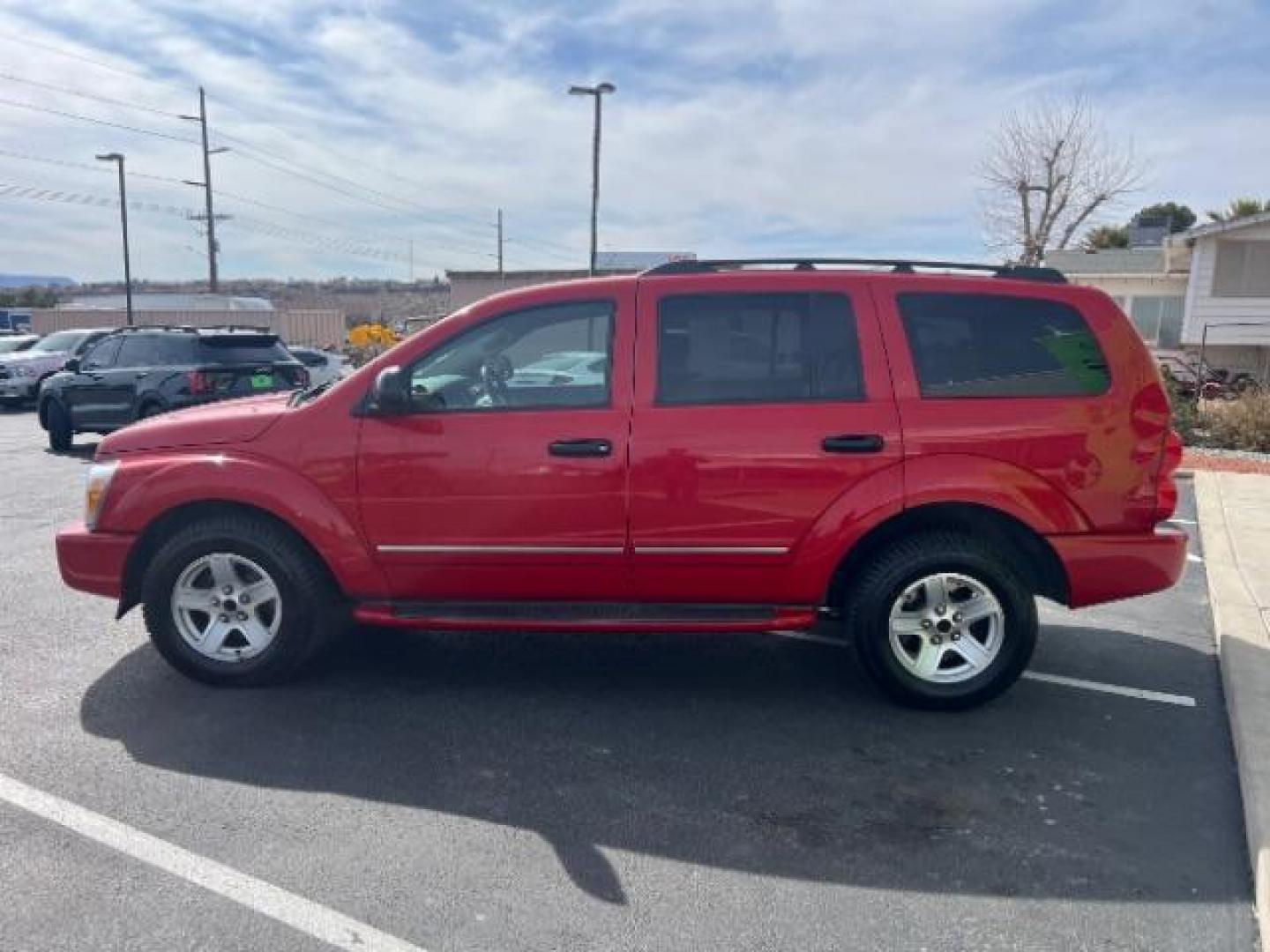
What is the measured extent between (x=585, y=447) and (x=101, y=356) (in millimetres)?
11010

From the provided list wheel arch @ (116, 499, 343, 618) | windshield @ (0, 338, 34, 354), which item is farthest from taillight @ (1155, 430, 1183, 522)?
windshield @ (0, 338, 34, 354)

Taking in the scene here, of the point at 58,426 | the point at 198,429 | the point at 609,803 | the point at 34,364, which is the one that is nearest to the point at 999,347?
the point at 609,803

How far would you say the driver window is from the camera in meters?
4.21

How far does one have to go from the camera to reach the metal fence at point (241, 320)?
39812 millimetres

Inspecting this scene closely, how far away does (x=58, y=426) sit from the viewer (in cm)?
1270

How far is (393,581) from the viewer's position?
4355 mm

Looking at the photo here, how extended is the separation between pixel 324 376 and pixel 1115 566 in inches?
682

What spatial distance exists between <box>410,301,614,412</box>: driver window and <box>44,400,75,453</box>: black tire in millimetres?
10665

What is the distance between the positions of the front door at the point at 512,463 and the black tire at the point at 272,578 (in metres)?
0.37

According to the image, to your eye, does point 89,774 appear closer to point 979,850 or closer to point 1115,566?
point 979,850

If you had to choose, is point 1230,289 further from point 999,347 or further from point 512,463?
point 512,463

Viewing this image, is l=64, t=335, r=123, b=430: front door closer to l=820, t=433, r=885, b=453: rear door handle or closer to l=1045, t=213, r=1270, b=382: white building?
l=820, t=433, r=885, b=453: rear door handle

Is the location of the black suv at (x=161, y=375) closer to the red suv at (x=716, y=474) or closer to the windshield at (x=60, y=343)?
the red suv at (x=716, y=474)

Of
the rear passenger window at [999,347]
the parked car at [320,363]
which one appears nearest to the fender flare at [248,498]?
the rear passenger window at [999,347]
